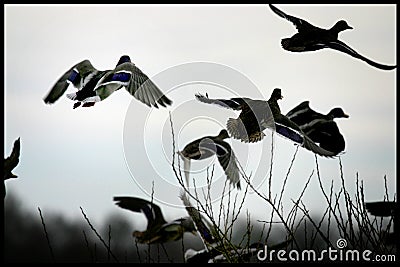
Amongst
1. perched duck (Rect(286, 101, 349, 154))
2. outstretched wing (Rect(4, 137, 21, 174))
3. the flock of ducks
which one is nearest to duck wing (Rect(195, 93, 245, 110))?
the flock of ducks

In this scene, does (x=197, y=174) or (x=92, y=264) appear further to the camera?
(x=197, y=174)

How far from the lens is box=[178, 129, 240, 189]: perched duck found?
3.57 feet

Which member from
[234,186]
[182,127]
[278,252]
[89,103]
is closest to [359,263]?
[278,252]

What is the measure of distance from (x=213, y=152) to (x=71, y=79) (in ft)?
0.94

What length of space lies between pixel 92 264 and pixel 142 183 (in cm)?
17

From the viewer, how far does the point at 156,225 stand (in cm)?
107

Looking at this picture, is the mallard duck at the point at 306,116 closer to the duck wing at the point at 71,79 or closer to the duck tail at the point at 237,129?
the duck tail at the point at 237,129

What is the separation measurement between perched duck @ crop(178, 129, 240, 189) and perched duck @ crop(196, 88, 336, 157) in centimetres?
3

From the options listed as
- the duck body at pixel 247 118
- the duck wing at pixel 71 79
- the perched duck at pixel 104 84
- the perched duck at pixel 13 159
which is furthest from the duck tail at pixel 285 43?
the perched duck at pixel 13 159

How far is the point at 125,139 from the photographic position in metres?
1.11

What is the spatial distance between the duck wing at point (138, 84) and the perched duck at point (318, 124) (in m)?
0.24
